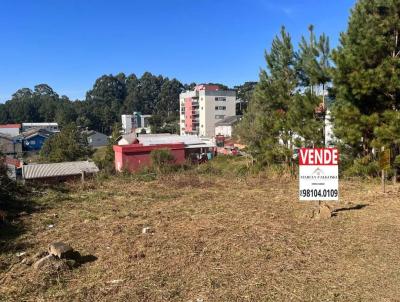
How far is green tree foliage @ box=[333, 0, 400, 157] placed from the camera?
9555 millimetres

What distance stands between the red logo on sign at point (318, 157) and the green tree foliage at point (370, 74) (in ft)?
11.3

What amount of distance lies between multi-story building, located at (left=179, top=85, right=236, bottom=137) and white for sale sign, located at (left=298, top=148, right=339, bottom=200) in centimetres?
7635

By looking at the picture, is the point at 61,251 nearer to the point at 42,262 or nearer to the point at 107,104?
the point at 42,262

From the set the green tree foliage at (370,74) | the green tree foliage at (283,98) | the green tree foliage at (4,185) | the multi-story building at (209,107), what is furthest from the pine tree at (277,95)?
the multi-story building at (209,107)

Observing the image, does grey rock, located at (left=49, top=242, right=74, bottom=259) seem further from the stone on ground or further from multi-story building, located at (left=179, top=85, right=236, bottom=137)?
multi-story building, located at (left=179, top=85, right=236, bottom=137)

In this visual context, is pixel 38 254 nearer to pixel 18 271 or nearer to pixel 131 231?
pixel 18 271

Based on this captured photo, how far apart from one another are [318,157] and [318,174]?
30 centimetres

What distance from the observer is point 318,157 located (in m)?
6.87

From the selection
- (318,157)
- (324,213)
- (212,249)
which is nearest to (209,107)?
(318,157)

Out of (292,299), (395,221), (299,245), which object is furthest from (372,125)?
(292,299)

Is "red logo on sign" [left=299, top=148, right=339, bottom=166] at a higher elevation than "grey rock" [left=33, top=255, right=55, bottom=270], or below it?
higher

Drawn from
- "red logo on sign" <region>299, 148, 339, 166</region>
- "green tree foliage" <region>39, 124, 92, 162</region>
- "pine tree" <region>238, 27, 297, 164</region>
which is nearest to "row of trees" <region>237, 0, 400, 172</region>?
"pine tree" <region>238, 27, 297, 164</region>

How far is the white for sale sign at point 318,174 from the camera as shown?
6.79 meters

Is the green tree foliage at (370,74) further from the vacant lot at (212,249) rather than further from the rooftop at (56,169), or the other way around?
the rooftop at (56,169)
